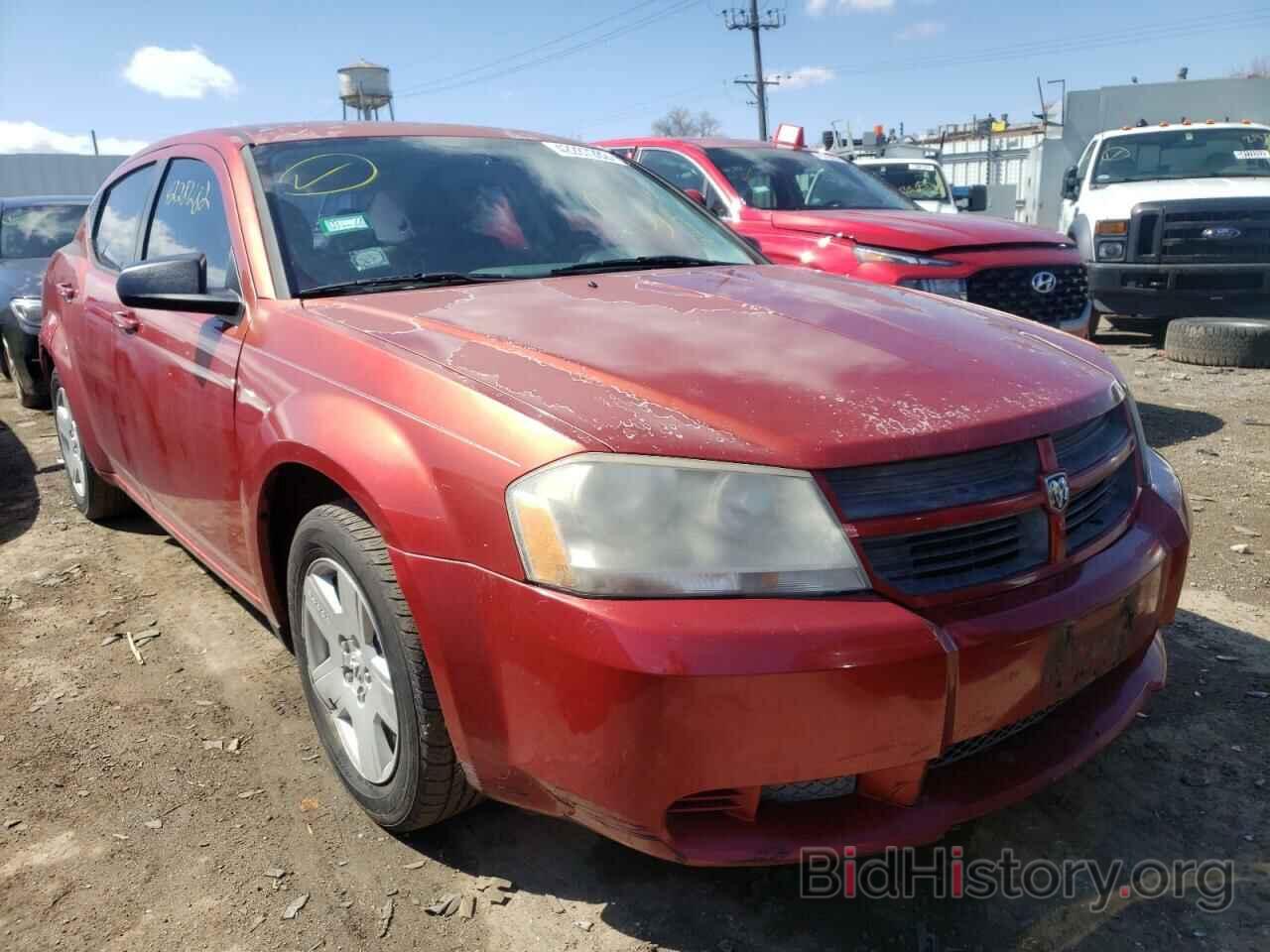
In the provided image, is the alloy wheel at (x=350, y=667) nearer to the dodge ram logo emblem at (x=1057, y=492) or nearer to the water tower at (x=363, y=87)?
the dodge ram logo emblem at (x=1057, y=492)

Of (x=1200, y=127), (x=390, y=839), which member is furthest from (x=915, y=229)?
(x=1200, y=127)

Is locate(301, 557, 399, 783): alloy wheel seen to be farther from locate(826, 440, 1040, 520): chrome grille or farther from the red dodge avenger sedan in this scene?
locate(826, 440, 1040, 520): chrome grille

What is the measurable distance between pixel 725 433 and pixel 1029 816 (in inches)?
49.6

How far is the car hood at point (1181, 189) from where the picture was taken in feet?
26.8

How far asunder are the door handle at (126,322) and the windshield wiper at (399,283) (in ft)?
3.24

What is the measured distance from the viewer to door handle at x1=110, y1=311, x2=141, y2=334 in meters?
3.14

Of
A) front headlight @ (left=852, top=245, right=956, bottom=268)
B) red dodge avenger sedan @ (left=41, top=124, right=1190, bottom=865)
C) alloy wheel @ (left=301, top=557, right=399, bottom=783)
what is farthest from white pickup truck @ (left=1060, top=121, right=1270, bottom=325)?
alloy wheel @ (left=301, top=557, right=399, bottom=783)

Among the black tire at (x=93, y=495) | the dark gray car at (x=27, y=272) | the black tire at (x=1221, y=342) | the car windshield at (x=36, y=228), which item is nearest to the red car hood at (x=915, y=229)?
the black tire at (x=1221, y=342)

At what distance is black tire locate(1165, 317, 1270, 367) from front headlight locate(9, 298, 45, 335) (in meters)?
8.09

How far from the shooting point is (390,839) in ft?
7.42

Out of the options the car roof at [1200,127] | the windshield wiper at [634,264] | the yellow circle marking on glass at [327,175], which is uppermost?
the car roof at [1200,127]

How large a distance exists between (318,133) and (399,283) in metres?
0.76

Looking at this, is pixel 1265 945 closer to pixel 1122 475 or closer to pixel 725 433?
pixel 1122 475

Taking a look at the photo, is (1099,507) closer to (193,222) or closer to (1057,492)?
(1057,492)
